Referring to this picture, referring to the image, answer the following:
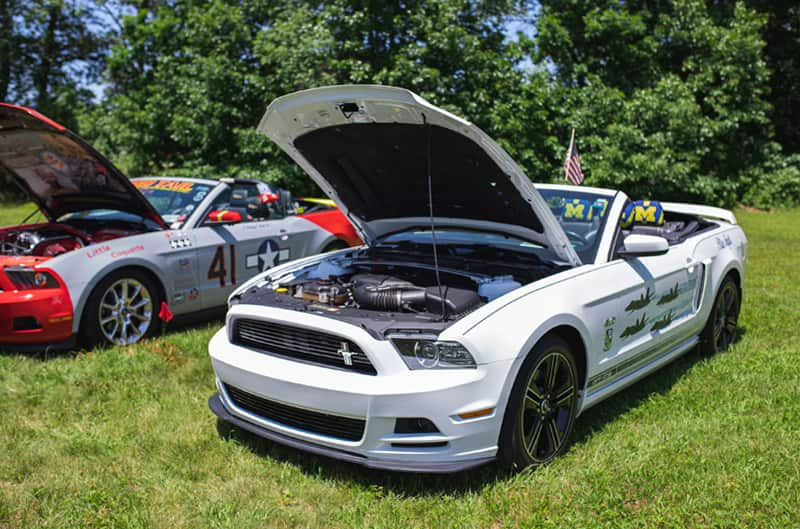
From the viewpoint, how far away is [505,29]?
17.3 m

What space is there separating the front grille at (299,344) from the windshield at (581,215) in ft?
5.61

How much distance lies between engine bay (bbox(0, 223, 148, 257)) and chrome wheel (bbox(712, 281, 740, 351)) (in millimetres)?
4969

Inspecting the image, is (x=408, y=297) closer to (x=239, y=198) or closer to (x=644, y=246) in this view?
(x=644, y=246)

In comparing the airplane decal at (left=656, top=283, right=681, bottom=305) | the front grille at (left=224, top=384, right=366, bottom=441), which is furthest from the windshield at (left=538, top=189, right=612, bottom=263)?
the front grille at (left=224, top=384, right=366, bottom=441)

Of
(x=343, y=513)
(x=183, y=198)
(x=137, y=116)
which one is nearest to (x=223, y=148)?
(x=137, y=116)

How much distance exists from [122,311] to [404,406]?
3493 millimetres

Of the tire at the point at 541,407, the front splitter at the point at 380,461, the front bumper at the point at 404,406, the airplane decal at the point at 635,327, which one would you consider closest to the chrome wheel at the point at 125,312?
the front splitter at the point at 380,461

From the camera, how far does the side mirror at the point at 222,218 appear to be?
21.5 ft

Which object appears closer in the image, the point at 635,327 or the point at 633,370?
the point at 635,327

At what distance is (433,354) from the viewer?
10.6 ft

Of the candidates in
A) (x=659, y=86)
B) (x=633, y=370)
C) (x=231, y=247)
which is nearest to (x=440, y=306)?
(x=633, y=370)

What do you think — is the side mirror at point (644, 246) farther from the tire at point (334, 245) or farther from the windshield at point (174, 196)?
the tire at point (334, 245)

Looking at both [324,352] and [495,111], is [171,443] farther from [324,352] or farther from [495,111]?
[495,111]

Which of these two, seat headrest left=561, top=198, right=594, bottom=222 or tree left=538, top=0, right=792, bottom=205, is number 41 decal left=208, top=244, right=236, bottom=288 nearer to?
seat headrest left=561, top=198, right=594, bottom=222
